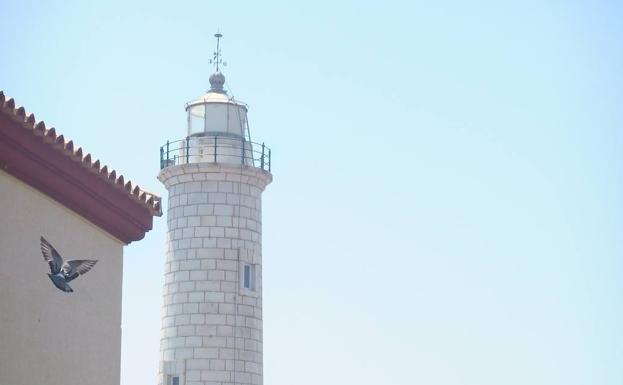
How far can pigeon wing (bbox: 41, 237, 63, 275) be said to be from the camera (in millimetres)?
16109

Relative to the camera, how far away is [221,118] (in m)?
40.4

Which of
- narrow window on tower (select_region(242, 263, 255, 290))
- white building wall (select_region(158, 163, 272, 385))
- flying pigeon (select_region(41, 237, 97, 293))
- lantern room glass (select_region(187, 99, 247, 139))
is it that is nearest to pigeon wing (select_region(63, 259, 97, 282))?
flying pigeon (select_region(41, 237, 97, 293))

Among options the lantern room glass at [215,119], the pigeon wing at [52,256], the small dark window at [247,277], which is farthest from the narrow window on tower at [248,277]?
the pigeon wing at [52,256]

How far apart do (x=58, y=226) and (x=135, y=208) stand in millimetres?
1691

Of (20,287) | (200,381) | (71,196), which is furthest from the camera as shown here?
(200,381)

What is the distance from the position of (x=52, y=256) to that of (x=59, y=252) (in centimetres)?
18

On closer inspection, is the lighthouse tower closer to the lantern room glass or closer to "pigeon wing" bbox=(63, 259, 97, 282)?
the lantern room glass

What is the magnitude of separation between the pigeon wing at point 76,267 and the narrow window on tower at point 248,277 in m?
21.8

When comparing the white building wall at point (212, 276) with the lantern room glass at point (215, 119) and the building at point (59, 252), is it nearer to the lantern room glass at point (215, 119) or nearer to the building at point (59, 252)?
the lantern room glass at point (215, 119)

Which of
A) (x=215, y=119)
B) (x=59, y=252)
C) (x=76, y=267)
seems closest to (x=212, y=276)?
(x=215, y=119)

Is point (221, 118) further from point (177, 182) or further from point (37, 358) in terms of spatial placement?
point (37, 358)

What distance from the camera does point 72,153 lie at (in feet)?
53.5

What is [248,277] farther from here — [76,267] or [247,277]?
[76,267]

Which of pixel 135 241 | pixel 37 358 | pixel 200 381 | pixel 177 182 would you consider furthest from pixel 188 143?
pixel 37 358
